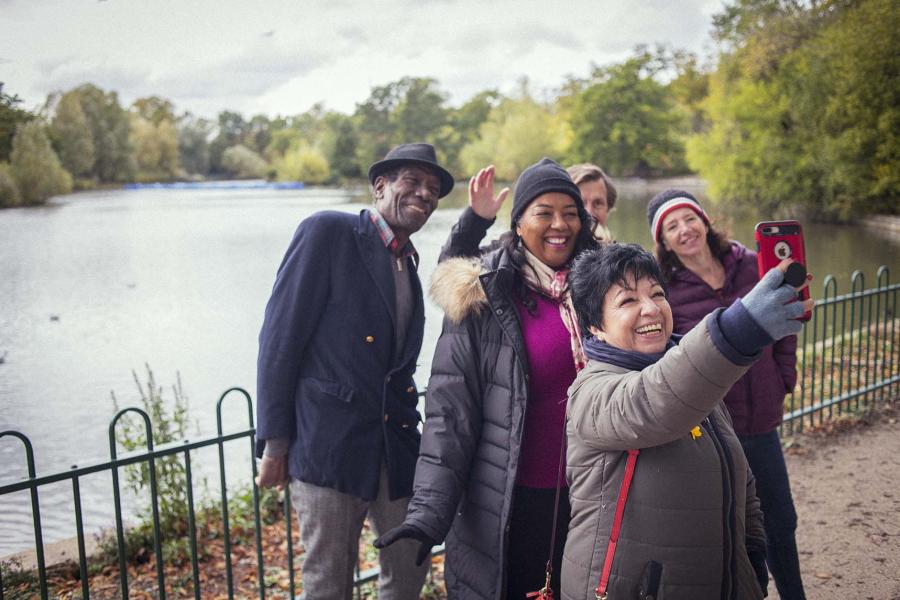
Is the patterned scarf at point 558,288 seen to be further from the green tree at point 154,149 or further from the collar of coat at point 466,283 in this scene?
the green tree at point 154,149

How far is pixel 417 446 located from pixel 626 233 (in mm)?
17184

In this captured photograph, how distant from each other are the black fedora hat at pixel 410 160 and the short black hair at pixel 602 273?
860 mm

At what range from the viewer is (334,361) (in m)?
2.24

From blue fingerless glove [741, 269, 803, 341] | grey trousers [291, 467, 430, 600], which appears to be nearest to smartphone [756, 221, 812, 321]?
blue fingerless glove [741, 269, 803, 341]

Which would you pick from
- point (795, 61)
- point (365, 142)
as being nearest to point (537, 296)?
point (365, 142)

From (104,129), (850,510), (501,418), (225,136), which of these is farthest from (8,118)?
(225,136)

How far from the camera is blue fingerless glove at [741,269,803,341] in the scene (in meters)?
1.16

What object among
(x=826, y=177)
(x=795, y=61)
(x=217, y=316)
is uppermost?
(x=795, y=61)

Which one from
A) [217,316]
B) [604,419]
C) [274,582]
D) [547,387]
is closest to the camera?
[604,419]

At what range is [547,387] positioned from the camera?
2.02 meters

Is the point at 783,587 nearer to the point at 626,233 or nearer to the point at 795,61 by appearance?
the point at 626,233

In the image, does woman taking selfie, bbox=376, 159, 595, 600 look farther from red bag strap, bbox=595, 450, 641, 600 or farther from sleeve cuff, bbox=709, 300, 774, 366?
sleeve cuff, bbox=709, 300, 774, 366

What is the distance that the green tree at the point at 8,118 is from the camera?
775 cm

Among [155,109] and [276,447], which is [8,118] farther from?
[155,109]
